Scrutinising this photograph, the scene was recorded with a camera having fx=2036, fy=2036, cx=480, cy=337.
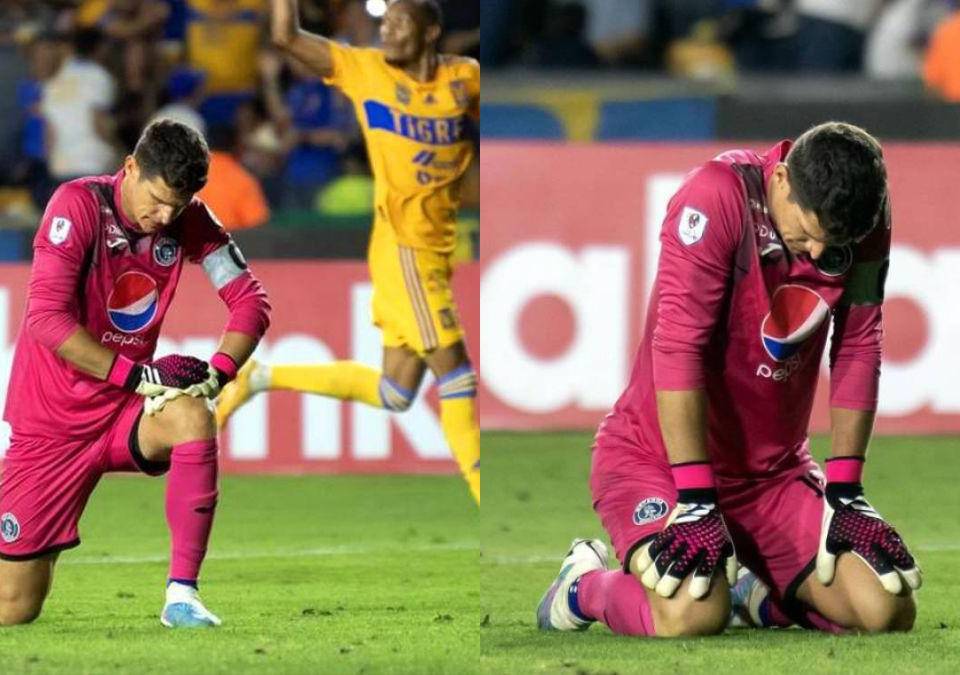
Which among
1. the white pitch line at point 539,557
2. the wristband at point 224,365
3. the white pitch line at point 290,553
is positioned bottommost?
the white pitch line at point 290,553

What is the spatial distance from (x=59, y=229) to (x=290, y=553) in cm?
241

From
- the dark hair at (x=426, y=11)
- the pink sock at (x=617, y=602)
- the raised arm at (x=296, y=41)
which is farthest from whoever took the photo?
the dark hair at (x=426, y=11)

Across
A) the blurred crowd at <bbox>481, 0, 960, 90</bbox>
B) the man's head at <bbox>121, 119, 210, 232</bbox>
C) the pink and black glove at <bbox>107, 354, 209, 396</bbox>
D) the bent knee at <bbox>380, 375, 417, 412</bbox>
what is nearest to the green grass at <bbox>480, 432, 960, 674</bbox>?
the bent knee at <bbox>380, 375, 417, 412</bbox>

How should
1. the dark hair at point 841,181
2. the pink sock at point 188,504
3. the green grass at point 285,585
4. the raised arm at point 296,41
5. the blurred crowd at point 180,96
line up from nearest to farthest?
the dark hair at point 841,181, the green grass at point 285,585, the pink sock at point 188,504, the raised arm at point 296,41, the blurred crowd at point 180,96

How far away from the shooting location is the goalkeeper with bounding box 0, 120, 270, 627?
5.75 meters

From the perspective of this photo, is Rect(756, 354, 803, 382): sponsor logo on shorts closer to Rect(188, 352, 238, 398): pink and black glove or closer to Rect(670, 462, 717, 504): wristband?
Rect(670, 462, 717, 504): wristband

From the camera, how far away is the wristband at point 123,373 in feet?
18.9

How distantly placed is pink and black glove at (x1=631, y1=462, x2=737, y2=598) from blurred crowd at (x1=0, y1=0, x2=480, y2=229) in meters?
6.26

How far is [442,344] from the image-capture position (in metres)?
8.94

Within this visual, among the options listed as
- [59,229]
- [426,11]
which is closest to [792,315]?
[59,229]

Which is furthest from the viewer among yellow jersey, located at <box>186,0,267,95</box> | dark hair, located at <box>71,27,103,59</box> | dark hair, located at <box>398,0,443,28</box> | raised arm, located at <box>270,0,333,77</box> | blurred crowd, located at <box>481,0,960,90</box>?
yellow jersey, located at <box>186,0,267,95</box>

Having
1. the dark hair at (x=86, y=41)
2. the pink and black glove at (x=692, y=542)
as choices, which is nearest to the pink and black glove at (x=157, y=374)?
the pink and black glove at (x=692, y=542)

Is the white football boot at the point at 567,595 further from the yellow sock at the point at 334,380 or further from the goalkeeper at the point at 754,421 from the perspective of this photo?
the yellow sock at the point at 334,380

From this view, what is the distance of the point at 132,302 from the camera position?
6.07 meters
